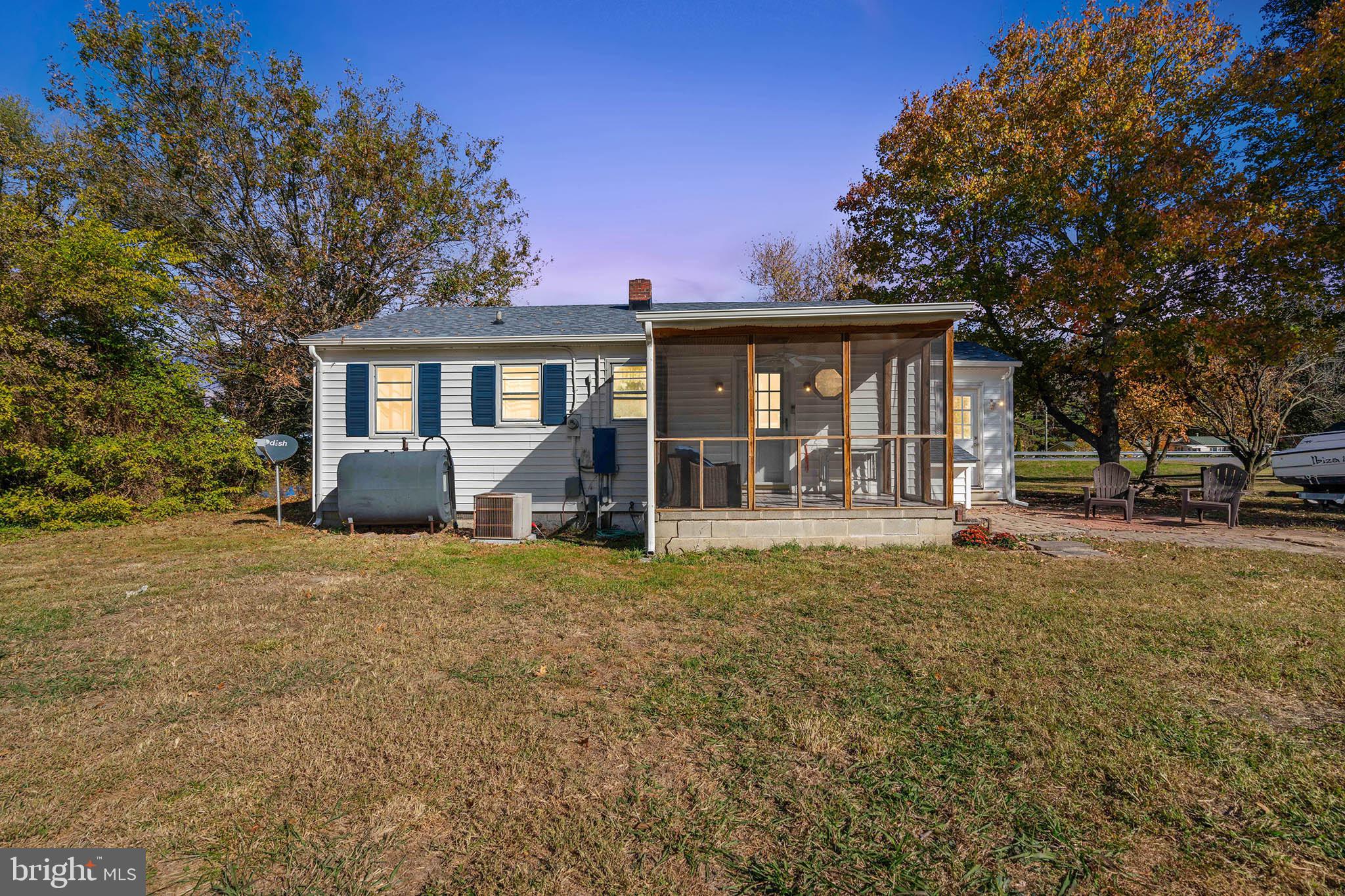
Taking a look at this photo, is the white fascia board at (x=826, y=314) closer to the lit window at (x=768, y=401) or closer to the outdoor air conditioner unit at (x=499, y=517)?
the lit window at (x=768, y=401)

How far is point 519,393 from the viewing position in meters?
9.74

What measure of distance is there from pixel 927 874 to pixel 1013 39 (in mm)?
17230

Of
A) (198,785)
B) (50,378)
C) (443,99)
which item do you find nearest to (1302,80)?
(198,785)

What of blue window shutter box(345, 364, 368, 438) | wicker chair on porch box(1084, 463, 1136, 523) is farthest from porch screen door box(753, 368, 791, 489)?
blue window shutter box(345, 364, 368, 438)

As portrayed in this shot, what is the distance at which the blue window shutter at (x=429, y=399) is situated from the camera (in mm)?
9750

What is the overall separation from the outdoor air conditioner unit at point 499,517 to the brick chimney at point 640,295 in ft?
16.2

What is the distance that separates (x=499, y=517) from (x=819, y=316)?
5.26m

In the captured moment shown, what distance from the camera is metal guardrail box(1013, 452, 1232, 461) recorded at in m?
23.8

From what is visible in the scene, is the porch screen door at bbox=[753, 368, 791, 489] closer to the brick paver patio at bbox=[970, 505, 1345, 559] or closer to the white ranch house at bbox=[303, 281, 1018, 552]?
the white ranch house at bbox=[303, 281, 1018, 552]

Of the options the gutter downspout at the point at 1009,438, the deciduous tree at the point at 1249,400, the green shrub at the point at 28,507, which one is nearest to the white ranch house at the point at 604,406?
the gutter downspout at the point at 1009,438

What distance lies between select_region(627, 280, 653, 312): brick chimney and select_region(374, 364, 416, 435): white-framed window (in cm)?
445

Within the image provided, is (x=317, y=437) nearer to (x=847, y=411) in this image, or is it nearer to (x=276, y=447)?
(x=276, y=447)

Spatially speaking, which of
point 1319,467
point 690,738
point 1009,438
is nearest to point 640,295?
point 1009,438

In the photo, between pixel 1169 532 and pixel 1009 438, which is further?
pixel 1009 438
